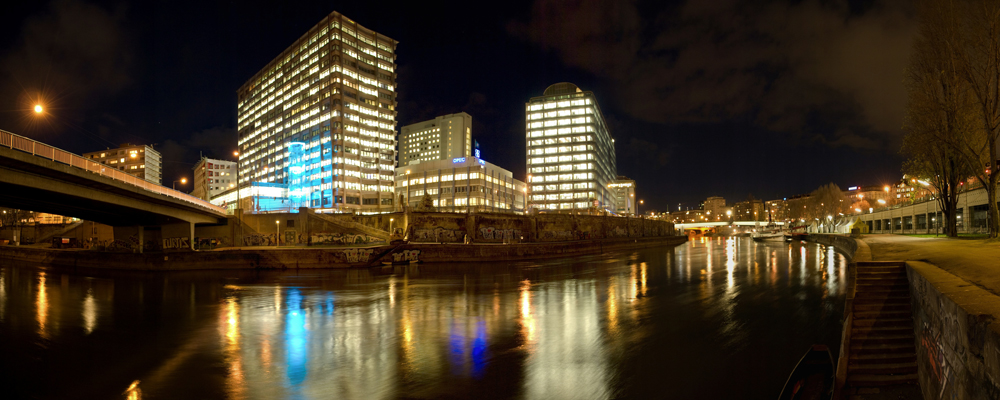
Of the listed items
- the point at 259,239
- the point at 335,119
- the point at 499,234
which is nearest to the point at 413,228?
the point at 499,234

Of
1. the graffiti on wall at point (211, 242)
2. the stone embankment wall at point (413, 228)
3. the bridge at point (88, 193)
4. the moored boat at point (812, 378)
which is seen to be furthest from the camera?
the stone embankment wall at point (413, 228)

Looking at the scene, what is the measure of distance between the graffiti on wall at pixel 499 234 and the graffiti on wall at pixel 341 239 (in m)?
14.7

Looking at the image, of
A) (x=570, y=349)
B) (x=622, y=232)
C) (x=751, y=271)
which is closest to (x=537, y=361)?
(x=570, y=349)

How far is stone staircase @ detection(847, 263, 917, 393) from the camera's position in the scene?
11.0 metres

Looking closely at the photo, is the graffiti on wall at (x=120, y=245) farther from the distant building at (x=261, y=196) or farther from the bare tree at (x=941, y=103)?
the bare tree at (x=941, y=103)

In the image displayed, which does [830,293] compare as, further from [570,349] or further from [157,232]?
[157,232]

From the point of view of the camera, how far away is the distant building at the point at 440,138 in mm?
178500

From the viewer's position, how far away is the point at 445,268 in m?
42.3

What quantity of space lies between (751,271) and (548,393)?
114ft

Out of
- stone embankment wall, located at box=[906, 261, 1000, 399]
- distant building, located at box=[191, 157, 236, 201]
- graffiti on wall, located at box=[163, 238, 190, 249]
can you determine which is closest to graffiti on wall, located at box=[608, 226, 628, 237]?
graffiti on wall, located at box=[163, 238, 190, 249]

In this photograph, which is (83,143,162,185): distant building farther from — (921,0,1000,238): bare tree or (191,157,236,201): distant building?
(921,0,1000,238): bare tree

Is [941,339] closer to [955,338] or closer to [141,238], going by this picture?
[955,338]

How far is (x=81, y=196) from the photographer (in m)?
32.0

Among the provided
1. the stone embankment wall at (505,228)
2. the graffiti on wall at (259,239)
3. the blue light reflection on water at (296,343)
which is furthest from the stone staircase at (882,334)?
the graffiti on wall at (259,239)
